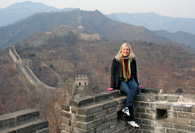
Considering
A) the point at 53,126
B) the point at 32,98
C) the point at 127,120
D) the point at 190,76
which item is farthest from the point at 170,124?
the point at 190,76

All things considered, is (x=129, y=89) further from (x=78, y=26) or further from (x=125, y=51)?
(x=78, y=26)

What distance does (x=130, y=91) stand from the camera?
16.0 ft

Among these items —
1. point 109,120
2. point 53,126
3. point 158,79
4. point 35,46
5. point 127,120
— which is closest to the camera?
point 109,120

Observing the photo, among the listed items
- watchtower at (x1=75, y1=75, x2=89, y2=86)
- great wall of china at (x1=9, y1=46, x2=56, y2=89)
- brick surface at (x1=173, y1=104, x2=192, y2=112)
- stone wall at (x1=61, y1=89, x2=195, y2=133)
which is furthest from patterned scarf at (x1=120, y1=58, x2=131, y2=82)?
great wall of china at (x1=9, y1=46, x2=56, y2=89)

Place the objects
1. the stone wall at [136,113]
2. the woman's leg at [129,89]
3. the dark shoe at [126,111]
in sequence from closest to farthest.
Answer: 1. the stone wall at [136,113]
2. the dark shoe at [126,111]
3. the woman's leg at [129,89]

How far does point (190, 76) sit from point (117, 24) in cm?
9344

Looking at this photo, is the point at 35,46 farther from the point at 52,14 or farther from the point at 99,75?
the point at 52,14

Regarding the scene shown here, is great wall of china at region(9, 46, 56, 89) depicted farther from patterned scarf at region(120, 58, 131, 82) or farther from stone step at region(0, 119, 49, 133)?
stone step at region(0, 119, 49, 133)

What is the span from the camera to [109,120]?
14.6 feet

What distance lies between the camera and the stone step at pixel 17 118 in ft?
Result: 10.6

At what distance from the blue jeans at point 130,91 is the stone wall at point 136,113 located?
0.13 metres

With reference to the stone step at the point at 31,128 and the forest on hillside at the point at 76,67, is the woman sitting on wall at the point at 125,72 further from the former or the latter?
the forest on hillside at the point at 76,67

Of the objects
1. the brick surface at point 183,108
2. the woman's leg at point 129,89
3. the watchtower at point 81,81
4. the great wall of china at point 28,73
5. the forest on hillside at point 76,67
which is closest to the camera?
the brick surface at point 183,108

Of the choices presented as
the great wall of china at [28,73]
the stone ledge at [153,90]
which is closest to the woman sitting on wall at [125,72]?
the stone ledge at [153,90]
